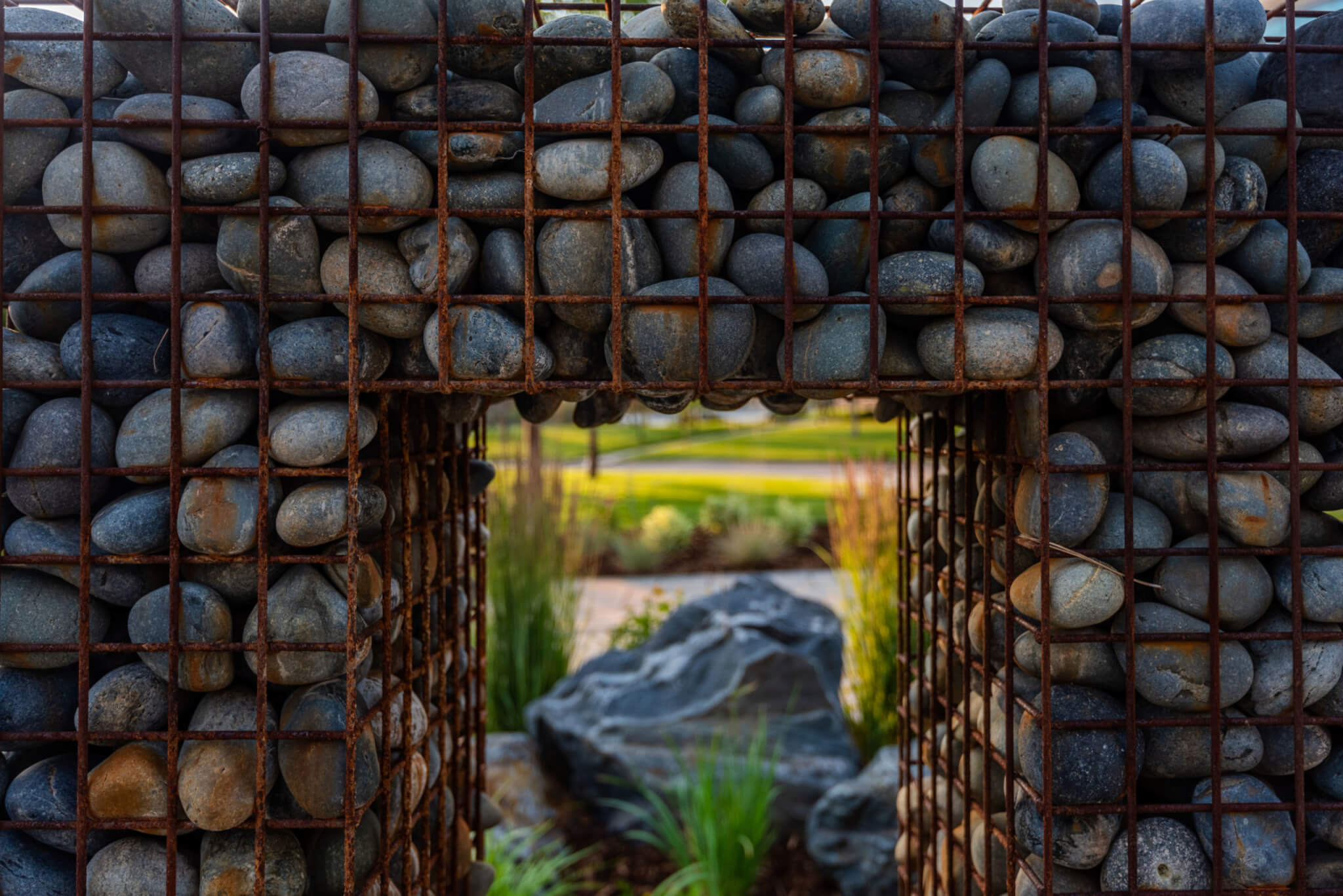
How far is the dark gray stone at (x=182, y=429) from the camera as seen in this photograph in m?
1.55

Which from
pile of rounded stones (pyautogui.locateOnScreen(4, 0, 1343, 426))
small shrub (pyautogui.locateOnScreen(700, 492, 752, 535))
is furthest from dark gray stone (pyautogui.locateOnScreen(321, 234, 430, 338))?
small shrub (pyautogui.locateOnScreen(700, 492, 752, 535))

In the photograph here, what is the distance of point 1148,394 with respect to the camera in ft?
5.29

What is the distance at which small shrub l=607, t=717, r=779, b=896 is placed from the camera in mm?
3061

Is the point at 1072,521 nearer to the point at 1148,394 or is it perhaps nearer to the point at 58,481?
the point at 1148,394

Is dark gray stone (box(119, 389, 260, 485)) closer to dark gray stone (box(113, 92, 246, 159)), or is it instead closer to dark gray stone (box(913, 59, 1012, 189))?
dark gray stone (box(113, 92, 246, 159))

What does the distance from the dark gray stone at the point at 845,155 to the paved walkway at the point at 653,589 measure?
187 inches

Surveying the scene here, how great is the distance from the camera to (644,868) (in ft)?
11.2

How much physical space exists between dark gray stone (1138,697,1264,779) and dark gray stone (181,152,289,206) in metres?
1.94

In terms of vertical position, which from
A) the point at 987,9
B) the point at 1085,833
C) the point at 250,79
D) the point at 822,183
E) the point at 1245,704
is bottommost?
the point at 1085,833

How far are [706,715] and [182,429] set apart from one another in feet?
9.09

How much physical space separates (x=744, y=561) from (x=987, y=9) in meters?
7.98

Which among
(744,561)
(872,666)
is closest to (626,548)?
(744,561)

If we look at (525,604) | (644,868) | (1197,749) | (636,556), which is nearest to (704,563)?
(636,556)

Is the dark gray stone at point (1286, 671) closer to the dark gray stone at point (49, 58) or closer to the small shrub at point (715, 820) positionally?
the small shrub at point (715, 820)
